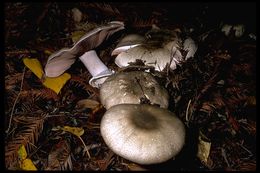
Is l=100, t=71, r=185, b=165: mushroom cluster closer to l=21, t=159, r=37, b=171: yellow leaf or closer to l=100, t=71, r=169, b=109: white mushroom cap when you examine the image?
l=100, t=71, r=169, b=109: white mushroom cap

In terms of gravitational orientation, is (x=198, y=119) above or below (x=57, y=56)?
below

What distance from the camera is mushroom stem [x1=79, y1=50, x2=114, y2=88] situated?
121 inches

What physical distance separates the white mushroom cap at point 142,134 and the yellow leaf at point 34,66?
1062 millimetres

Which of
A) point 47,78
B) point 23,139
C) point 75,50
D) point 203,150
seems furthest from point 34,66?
point 203,150

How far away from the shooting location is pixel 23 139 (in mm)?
2479

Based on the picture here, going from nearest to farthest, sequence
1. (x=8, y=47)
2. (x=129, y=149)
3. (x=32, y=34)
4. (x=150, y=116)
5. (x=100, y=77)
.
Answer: (x=129, y=149) → (x=150, y=116) → (x=100, y=77) → (x=8, y=47) → (x=32, y=34)

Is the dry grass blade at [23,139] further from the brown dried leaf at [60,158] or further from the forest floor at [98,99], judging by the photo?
the brown dried leaf at [60,158]

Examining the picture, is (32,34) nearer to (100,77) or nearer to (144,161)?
(100,77)

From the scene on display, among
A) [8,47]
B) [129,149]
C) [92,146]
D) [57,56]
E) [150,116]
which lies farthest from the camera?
[8,47]

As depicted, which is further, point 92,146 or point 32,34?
point 32,34

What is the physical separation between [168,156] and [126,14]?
7.42 feet

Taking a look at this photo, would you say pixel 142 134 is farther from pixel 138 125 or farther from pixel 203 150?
pixel 203 150

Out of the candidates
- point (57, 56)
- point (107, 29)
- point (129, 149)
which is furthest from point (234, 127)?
point (57, 56)

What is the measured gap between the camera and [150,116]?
2.33m
